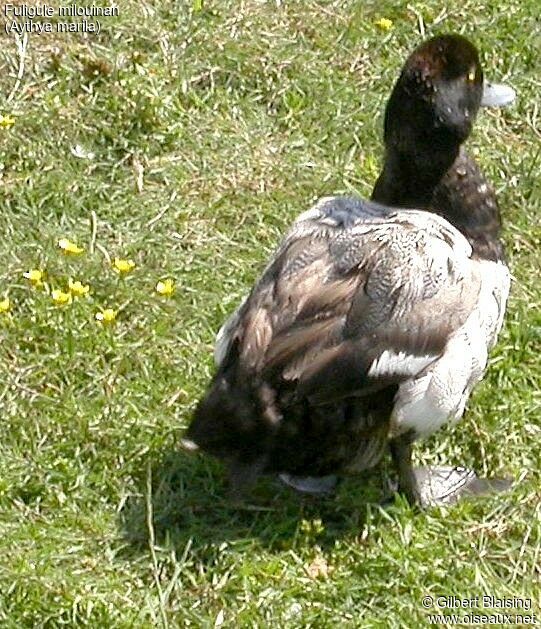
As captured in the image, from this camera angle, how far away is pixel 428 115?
427cm

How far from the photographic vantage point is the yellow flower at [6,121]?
18.0 feet

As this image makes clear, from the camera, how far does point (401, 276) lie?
13.2 feet

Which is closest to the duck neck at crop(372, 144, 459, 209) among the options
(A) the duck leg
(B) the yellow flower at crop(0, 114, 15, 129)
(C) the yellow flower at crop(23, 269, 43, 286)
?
(A) the duck leg

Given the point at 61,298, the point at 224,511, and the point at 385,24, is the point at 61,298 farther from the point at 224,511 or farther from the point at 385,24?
the point at 385,24

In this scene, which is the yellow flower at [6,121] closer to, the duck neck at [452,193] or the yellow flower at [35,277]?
the yellow flower at [35,277]

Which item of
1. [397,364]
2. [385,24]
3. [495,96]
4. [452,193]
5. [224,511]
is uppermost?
[495,96]

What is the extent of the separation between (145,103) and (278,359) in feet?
6.55

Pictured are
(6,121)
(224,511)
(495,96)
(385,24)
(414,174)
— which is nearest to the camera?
(224,511)

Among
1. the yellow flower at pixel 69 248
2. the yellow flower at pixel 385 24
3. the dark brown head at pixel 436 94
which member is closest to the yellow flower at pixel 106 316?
the yellow flower at pixel 69 248

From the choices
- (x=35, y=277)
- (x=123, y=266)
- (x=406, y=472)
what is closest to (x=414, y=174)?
(x=406, y=472)

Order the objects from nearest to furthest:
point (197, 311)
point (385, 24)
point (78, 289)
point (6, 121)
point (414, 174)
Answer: point (414, 174), point (78, 289), point (197, 311), point (6, 121), point (385, 24)

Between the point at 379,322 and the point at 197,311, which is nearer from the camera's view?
the point at 379,322

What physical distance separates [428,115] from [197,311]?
1.08 m

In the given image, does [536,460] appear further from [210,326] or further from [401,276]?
[210,326]
